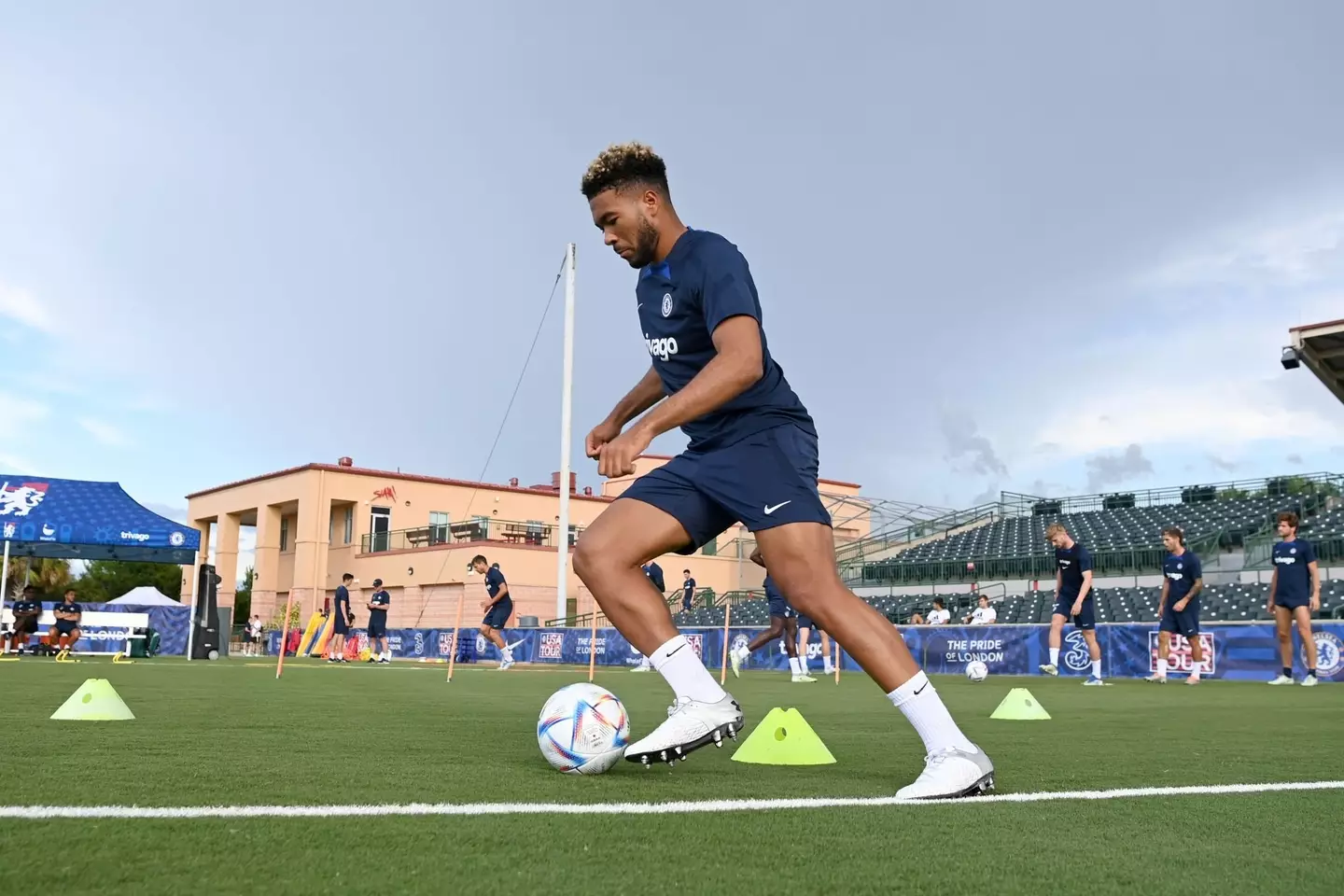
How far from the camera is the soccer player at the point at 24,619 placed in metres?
23.7

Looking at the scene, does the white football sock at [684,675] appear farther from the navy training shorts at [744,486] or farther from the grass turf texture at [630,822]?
the navy training shorts at [744,486]

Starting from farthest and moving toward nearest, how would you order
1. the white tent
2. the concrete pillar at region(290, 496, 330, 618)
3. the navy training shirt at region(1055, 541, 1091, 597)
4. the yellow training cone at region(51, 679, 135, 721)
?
the concrete pillar at region(290, 496, 330, 618), the white tent, the navy training shirt at region(1055, 541, 1091, 597), the yellow training cone at region(51, 679, 135, 721)

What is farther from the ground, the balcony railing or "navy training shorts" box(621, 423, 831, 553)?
the balcony railing

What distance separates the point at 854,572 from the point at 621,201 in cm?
3205

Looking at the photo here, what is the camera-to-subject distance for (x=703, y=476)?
3.84 m

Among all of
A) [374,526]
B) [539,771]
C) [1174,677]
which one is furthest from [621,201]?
[374,526]

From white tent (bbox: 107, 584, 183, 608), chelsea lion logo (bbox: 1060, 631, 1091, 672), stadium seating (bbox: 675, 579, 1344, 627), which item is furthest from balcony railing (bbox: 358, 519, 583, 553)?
chelsea lion logo (bbox: 1060, 631, 1091, 672)

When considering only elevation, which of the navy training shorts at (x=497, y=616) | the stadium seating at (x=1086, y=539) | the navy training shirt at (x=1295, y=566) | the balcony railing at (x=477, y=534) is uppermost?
the balcony railing at (x=477, y=534)

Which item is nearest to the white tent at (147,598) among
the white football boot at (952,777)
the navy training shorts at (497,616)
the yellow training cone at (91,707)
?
the navy training shorts at (497,616)

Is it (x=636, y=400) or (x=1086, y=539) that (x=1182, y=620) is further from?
(x=1086, y=539)

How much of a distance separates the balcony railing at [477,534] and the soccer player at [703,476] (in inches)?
1523

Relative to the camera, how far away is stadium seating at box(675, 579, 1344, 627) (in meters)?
21.1

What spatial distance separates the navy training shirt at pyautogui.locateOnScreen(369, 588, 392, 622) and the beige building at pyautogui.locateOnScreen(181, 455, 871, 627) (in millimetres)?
14820

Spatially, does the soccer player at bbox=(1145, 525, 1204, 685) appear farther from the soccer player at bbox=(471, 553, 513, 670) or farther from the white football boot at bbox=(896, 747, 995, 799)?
the white football boot at bbox=(896, 747, 995, 799)
